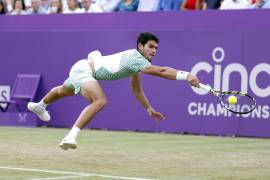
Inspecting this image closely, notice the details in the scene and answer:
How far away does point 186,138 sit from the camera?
15008 millimetres

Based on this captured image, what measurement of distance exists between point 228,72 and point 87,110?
6.01 meters

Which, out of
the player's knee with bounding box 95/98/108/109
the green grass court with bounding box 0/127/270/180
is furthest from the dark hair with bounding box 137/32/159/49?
the green grass court with bounding box 0/127/270/180

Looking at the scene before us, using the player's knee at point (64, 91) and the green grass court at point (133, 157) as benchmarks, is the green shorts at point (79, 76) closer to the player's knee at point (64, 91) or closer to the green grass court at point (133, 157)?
the player's knee at point (64, 91)

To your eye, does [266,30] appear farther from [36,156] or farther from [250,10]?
[36,156]

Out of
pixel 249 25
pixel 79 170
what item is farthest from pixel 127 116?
pixel 79 170

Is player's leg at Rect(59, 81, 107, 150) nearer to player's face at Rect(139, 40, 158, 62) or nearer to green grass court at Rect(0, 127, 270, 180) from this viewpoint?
green grass court at Rect(0, 127, 270, 180)

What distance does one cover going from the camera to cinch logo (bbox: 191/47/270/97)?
15.3 m

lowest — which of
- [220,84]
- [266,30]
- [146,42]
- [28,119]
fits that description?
[28,119]

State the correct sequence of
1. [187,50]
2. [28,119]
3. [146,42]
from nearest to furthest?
[146,42] → [187,50] → [28,119]

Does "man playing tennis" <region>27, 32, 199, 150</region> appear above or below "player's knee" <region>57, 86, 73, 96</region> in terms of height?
above

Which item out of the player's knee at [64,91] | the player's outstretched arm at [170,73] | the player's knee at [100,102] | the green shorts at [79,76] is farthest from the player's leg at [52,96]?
the player's outstretched arm at [170,73]

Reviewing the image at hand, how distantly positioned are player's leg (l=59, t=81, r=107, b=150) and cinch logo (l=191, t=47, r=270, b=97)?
18.4ft

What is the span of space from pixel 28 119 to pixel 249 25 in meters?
5.58

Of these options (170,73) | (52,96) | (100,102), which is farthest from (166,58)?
(170,73)
